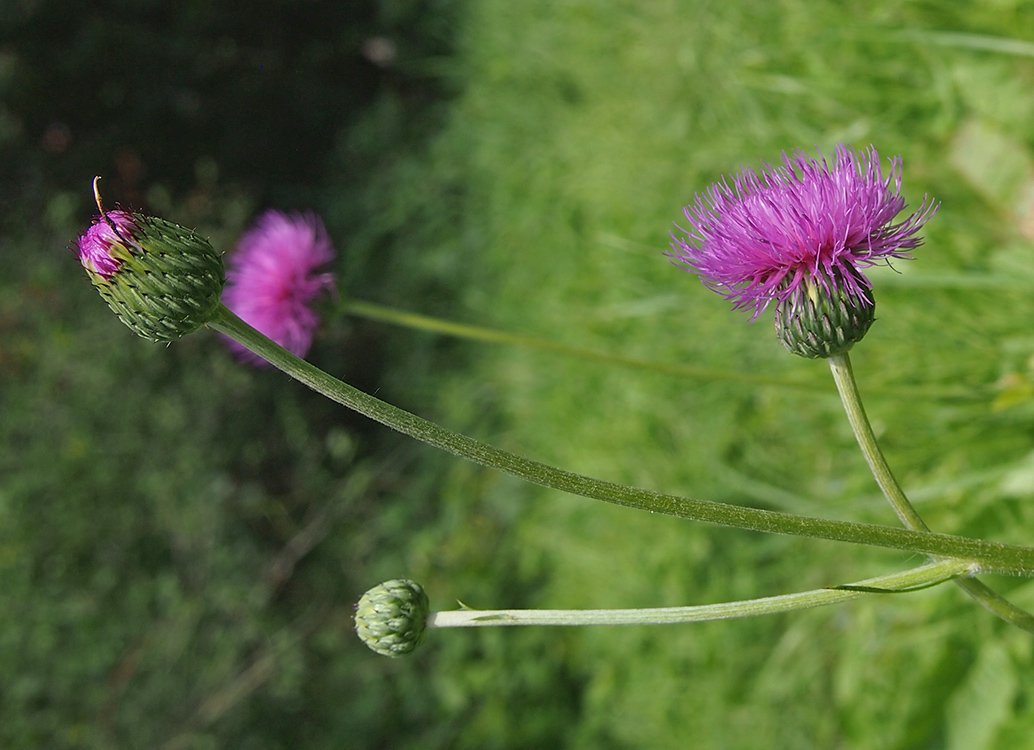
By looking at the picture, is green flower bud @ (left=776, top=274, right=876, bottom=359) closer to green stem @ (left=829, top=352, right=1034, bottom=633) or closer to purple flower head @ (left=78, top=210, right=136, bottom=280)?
green stem @ (left=829, top=352, right=1034, bottom=633)

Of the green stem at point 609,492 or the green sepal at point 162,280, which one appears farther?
the green sepal at point 162,280

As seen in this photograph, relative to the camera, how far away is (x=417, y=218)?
598 cm

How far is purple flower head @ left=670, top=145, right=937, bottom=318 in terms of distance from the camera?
1180mm

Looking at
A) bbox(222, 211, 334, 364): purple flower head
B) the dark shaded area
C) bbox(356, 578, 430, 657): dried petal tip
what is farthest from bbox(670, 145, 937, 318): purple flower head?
the dark shaded area

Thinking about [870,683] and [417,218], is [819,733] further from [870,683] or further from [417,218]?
[417,218]

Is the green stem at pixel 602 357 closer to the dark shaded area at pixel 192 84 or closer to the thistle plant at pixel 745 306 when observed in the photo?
the thistle plant at pixel 745 306

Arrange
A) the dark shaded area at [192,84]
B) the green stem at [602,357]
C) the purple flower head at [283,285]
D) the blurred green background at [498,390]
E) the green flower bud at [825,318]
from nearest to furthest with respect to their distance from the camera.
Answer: the green flower bud at [825,318] → the green stem at [602,357] → the purple flower head at [283,285] → the blurred green background at [498,390] → the dark shaded area at [192,84]

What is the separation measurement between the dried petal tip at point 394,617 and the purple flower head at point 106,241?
50 centimetres

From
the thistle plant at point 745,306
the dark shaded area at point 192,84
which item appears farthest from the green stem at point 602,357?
the dark shaded area at point 192,84

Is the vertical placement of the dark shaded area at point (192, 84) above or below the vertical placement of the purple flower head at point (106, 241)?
above

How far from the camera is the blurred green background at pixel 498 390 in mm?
2441

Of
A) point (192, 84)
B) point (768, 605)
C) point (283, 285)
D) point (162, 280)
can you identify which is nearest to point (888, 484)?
point (768, 605)

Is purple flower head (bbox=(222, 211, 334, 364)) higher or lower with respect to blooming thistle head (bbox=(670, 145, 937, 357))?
higher

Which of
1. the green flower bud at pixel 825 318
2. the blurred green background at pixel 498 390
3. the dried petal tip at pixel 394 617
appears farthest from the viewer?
the blurred green background at pixel 498 390
